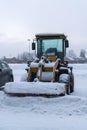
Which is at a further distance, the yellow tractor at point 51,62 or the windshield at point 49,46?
the windshield at point 49,46

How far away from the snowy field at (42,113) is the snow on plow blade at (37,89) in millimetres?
242

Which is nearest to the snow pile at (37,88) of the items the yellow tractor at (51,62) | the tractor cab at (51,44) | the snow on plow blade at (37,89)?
the snow on plow blade at (37,89)

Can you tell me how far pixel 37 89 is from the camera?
1220cm

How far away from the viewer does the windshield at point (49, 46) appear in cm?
1694

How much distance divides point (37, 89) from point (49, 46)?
5.08m

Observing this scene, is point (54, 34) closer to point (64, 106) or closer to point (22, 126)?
point (64, 106)

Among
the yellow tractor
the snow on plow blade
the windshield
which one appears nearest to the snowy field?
the snow on plow blade

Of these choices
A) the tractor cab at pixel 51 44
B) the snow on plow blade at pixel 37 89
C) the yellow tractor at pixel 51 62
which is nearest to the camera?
the snow on plow blade at pixel 37 89

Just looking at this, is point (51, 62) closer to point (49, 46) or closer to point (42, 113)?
point (49, 46)

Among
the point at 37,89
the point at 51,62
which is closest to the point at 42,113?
the point at 37,89

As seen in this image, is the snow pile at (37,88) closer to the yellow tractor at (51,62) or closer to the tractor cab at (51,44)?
the yellow tractor at (51,62)

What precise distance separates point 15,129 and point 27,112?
2.34 metres

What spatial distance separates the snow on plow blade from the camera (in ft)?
39.7

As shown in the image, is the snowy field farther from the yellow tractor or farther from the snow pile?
the yellow tractor
